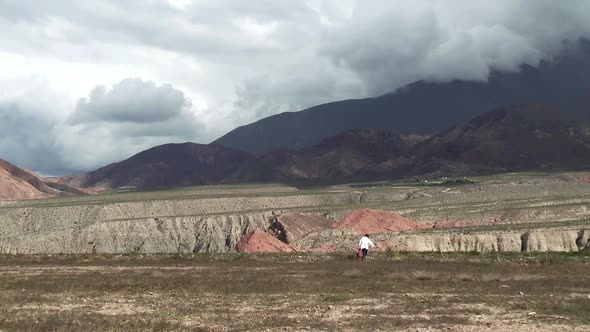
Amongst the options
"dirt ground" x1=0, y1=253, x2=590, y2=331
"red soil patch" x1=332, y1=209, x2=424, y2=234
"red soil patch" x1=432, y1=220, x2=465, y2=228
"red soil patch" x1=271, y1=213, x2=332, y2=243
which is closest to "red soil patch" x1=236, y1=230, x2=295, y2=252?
"red soil patch" x1=271, y1=213, x2=332, y2=243

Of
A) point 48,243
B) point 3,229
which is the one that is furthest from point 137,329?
point 3,229

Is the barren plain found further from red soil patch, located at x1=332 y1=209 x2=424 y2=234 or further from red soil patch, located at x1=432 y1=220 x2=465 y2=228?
red soil patch, located at x1=432 y1=220 x2=465 y2=228

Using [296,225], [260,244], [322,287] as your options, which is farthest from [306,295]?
[296,225]

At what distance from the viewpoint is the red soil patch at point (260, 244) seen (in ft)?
196

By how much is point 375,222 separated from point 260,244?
1907 cm

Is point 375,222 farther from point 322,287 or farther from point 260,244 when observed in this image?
point 322,287

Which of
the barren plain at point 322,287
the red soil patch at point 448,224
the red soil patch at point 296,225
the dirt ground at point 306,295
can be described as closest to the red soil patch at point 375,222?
the red soil patch at point 448,224

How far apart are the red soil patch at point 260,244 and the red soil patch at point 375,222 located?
1293 cm

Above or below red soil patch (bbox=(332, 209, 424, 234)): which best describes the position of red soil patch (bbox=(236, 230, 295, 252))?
below

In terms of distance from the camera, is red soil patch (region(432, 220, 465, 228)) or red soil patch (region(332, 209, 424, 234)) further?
red soil patch (region(432, 220, 465, 228))

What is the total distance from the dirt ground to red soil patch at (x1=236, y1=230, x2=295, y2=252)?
2330 cm

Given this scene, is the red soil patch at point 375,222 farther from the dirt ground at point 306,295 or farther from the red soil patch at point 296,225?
the dirt ground at point 306,295

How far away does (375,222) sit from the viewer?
76062 millimetres

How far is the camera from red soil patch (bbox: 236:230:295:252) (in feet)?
196
